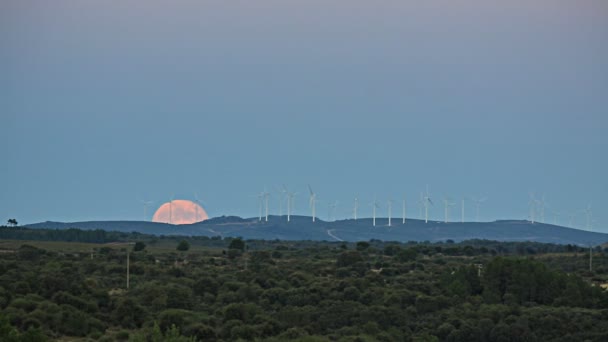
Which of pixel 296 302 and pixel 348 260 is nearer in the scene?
pixel 296 302

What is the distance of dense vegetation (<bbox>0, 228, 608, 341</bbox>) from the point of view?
2879 inches

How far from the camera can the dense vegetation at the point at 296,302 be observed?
2879 inches

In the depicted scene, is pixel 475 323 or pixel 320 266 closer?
pixel 475 323

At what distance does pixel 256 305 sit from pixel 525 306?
64.3ft

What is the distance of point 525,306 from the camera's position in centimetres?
9338

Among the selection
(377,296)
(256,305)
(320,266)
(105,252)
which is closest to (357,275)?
(320,266)

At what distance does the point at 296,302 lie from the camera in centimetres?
8900

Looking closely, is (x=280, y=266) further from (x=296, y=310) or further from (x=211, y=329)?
(x=211, y=329)

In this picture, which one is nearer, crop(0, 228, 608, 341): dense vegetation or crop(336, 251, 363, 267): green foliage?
crop(0, 228, 608, 341): dense vegetation

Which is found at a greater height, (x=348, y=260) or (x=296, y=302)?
(x=348, y=260)

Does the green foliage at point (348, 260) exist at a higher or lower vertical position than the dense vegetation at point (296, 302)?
higher

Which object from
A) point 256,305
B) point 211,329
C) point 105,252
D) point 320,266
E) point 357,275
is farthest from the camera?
point 105,252

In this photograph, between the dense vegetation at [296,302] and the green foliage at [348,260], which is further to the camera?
the green foliage at [348,260]

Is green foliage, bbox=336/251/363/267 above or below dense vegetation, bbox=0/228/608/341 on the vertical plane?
above
